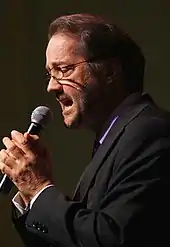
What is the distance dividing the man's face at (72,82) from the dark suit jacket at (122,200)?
0.14 m

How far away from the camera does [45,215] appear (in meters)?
1.31

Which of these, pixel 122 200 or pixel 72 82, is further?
pixel 72 82

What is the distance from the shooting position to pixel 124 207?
122 cm

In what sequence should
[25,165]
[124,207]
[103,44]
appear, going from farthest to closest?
[103,44] < [25,165] < [124,207]

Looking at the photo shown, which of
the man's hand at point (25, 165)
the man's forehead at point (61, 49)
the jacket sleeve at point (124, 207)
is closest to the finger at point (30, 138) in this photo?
the man's hand at point (25, 165)

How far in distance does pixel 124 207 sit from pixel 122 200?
2 centimetres

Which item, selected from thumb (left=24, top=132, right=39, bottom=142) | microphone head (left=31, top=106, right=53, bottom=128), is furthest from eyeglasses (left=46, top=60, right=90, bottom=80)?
thumb (left=24, top=132, right=39, bottom=142)

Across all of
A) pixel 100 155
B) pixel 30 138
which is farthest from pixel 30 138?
pixel 100 155

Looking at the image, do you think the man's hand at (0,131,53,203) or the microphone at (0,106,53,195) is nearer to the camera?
the man's hand at (0,131,53,203)

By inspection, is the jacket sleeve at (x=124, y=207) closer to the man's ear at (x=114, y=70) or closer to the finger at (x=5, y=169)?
the finger at (x=5, y=169)

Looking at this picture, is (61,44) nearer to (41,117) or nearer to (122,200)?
(41,117)

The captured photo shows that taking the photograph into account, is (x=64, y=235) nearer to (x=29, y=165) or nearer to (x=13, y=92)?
(x=29, y=165)

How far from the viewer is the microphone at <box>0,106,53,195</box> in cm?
149

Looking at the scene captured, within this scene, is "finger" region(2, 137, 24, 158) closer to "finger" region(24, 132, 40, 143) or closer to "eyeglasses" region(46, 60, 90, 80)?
"finger" region(24, 132, 40, 143)
